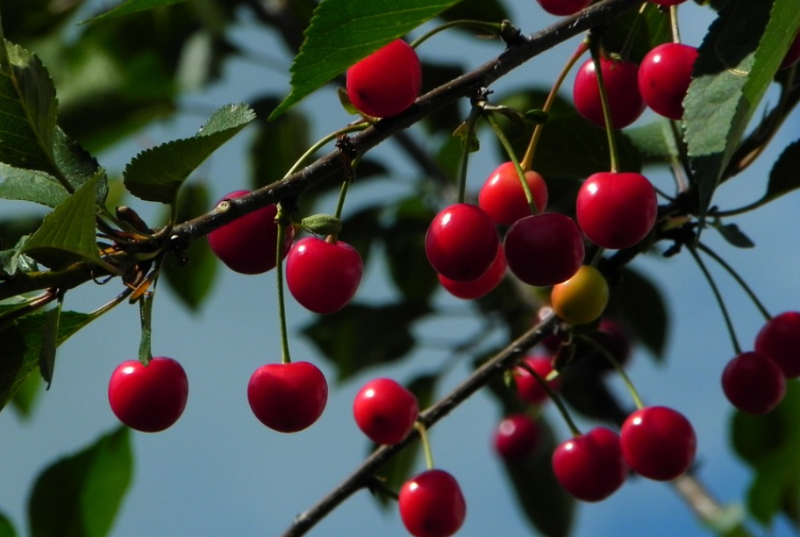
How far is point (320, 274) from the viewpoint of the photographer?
165 cm

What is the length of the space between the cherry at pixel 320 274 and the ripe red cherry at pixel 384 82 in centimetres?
24

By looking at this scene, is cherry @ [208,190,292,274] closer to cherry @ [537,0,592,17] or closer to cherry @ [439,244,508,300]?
cherry @ [439,244,508,300]

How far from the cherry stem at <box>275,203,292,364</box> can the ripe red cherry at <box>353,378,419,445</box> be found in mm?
349

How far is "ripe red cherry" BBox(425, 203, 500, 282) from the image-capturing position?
1.60 metres

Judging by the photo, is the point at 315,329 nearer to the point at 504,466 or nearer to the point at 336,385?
the point at 336,385

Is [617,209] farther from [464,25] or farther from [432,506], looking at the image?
[432,506]

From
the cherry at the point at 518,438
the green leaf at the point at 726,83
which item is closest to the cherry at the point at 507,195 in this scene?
the green leaf at the point at 726,83

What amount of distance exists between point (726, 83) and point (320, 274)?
0.70 metres

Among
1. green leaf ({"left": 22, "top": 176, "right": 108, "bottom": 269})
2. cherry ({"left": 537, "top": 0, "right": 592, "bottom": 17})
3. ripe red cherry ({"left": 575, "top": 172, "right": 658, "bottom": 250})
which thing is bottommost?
ripe red cherry ({"left": 575, "top": 172, "right": 658, "bottom": 250})

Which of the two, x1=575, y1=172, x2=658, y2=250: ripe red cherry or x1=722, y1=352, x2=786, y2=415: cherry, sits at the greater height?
x1=575, y1=172, x2=658, y2=250: ripe red cherry

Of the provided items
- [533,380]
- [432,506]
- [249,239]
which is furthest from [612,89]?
[533,380]

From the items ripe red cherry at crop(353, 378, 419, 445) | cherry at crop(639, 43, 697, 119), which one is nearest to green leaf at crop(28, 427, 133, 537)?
ripe red cherry at crop(353, 378, 419, 445)

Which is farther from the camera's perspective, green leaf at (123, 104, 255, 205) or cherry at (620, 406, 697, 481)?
cherry at (620, 406, 697, 481)

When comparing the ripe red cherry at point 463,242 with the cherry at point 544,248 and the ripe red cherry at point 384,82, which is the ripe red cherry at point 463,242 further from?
the ripe red cherry at point 384,82
